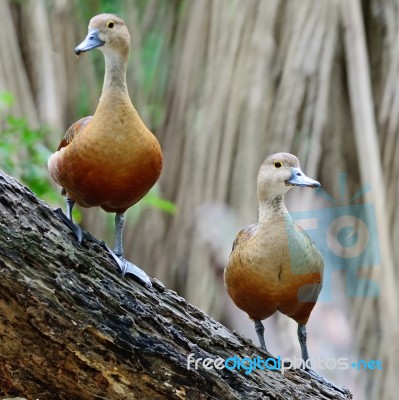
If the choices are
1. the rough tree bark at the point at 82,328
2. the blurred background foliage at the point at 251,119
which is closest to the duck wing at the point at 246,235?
the rough tree bark at the point at 82,328

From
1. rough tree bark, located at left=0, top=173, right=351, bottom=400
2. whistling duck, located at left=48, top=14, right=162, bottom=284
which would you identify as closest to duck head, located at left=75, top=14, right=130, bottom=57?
whistling duck, located at left=48, top=14, right=162, bottom=284

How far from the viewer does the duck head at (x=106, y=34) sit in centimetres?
77

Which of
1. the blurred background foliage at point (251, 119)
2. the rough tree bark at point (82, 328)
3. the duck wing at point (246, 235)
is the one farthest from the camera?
the blurred background foliage at point (251, 119)

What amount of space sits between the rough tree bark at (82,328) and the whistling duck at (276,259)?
8 cm

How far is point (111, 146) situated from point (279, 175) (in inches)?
7.6

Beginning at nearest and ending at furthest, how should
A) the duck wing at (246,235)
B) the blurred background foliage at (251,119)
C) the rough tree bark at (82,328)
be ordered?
the rough tree bark at (82,328), the duck wing at (246,235), the blurred background foliage at (251,119)

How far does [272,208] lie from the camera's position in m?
0.86

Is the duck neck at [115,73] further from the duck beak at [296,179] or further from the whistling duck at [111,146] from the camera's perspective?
the duck beak at [296,179]

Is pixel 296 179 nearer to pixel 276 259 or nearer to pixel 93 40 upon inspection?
pixel 276 259

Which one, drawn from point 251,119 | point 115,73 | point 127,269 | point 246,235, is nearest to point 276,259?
point 246,235

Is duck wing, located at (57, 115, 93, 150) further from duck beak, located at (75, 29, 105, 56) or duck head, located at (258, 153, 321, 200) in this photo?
duck head, located at (258, 153, 321, 200)

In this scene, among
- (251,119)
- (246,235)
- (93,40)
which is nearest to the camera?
(93,40)

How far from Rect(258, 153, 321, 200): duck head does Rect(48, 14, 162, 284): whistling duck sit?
0.42 ft

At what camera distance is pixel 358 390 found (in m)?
1.85
